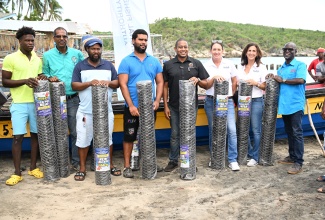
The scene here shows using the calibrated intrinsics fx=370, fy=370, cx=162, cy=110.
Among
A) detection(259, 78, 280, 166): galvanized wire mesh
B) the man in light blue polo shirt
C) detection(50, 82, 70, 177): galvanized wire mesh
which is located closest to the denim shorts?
detection(50, 82, 70, 177): galvanized wire mesh

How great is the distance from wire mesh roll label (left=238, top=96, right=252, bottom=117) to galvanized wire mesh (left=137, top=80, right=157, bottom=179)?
1.32 meters

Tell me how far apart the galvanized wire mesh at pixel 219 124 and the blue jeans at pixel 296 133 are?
2.89 feet

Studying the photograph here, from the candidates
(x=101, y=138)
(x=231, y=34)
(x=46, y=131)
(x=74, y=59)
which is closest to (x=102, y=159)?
(x=101, y=138)

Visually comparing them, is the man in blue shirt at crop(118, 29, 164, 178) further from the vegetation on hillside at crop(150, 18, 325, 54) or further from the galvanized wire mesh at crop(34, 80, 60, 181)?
the vegetation on hillside at crop(150, 18, 325, 54)

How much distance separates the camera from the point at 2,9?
96.9 feet

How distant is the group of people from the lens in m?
4.63

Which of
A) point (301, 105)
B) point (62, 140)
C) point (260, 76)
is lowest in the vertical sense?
point (62, 140)

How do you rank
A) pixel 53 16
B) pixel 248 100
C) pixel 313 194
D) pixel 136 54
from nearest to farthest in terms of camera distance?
pixel 313 194
pixel 136 54
pixel 248 100
pixel 53 16

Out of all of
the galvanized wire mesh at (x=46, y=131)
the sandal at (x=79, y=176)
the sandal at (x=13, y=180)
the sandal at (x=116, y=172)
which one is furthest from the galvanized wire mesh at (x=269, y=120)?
the sandal at (x=13, y=180)

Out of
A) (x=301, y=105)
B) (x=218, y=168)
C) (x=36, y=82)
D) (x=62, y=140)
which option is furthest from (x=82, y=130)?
(x=301, y=105)

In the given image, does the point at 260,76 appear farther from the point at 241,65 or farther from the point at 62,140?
the point at 62,140

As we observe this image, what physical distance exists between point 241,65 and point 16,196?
345 cm

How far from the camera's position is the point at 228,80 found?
5.07m

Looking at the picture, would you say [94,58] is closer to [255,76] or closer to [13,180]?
[13,180]
